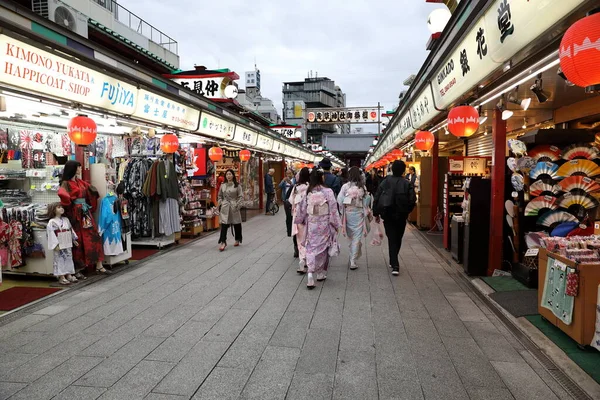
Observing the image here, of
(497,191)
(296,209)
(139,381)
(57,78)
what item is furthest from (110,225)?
(497,191)

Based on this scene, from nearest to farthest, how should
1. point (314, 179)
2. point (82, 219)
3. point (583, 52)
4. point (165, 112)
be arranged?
→ 1. point (583, 52)
2. point (314, 179)
3. point (82, 219)
4. point (165, 112)

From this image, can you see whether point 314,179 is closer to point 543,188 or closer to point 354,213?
point 354,213

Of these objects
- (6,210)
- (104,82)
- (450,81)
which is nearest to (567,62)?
(450,81)

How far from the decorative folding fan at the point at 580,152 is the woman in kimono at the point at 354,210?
3.27 meters

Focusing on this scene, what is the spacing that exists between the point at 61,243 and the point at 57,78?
260cm

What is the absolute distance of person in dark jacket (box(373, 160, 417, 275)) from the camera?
23.2 feet

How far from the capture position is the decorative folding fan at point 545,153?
5934mm

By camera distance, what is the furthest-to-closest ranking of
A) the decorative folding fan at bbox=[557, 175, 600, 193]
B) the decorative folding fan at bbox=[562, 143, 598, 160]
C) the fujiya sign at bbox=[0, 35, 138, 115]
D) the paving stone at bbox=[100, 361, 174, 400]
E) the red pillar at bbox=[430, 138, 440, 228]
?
the red pillar at bbox=[430, 138, 440, 228], the decorative folding fan at bbox=[562, 143, 598, 160], the decorative folding fan at bbox=[557, 175, 600, 193], the fujiya sign at bbox=[0, 35, 138, 115], the paving stone at bbox=[100, 361, 174, 400]

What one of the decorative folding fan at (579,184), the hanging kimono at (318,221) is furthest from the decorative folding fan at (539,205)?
the hanging kimono at (318,221)

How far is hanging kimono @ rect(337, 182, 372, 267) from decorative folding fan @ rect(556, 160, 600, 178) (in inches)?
126

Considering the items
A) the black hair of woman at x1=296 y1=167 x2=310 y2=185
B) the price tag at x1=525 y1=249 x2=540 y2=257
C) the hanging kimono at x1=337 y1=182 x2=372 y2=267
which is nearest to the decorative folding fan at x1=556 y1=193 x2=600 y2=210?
the price tag at x1=525 y1=249 x2=540 y2=257

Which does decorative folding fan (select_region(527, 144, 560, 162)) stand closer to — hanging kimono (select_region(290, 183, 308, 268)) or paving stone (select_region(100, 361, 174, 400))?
hanging kimono (select_region(290, 183, 308, 268))

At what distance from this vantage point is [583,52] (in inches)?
107

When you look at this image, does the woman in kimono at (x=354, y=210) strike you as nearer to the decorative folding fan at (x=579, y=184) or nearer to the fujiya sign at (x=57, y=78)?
the decorative folding fan at (x=579, y=184)
